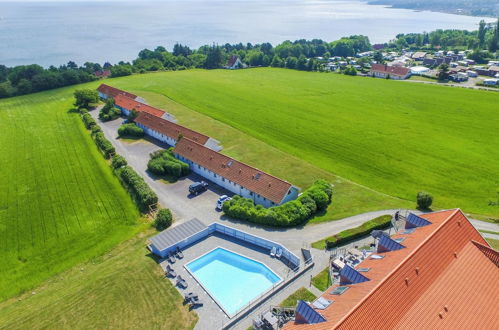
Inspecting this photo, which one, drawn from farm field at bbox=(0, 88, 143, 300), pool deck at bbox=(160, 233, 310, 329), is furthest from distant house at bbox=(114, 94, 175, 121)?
pool deck at bbox=(160, 233, 310, 329)

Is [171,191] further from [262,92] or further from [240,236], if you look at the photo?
[262,92]

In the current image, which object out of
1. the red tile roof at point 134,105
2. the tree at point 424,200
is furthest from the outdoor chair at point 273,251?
the red tile roof at point 134,105

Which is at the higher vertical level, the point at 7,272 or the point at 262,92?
the point at 262,92

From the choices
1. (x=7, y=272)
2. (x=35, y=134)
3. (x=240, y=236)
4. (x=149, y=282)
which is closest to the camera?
(x=149, y=282)

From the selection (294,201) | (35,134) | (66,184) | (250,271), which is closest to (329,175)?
(294,201)

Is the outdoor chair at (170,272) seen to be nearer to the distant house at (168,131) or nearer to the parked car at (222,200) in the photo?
the parked car at (222,200)

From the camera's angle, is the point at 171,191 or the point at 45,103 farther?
the point at 45,103

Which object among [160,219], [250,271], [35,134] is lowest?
[250,271]

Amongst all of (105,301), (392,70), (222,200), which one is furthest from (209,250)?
(392,70)
